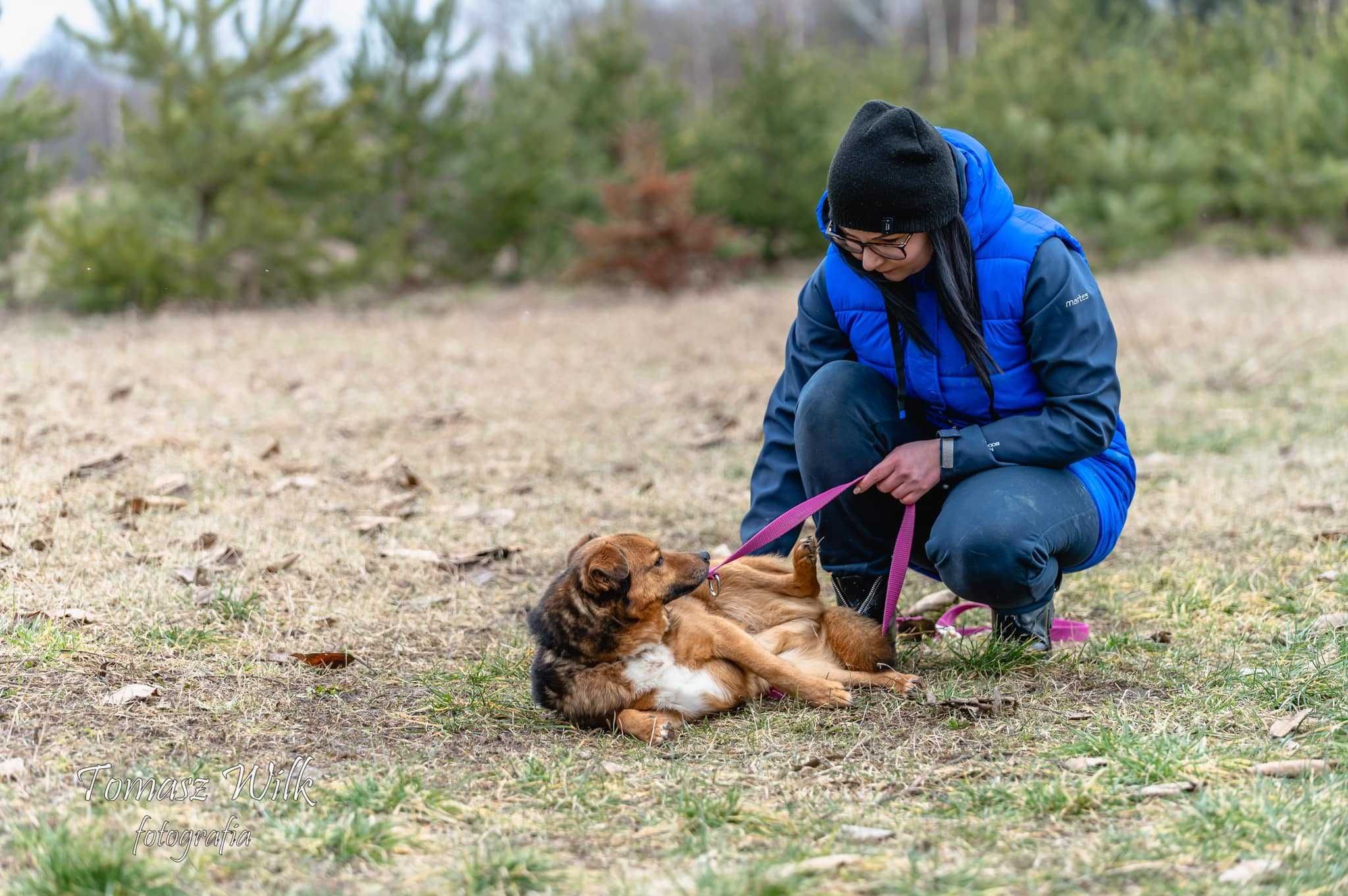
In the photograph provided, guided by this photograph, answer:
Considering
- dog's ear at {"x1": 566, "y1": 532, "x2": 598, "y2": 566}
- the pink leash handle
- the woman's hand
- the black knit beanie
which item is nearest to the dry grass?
the pink leash handle

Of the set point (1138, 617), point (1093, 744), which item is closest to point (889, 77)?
point (1138, 617)

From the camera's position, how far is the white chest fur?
3643 millimetres

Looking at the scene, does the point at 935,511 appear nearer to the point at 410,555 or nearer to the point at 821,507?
the point at 821,507

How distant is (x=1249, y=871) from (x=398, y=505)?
4.45 m

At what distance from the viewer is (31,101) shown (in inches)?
515

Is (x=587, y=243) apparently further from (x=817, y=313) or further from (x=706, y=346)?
(x=817, y=313)

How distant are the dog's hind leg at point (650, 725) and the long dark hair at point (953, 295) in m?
1.43

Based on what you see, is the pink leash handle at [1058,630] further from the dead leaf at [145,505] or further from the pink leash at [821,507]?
the dead leaf at [145,505]

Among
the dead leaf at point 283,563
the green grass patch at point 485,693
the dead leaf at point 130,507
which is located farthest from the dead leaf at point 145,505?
the green grass patch at point 485,693

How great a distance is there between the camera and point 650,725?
3533 millimetres

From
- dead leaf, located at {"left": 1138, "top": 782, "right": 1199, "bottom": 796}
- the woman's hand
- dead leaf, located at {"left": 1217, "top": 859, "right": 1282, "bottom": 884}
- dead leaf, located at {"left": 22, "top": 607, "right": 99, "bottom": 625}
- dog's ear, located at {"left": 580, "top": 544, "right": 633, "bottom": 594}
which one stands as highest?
the woman's hand

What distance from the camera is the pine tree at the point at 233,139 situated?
14.2 meters

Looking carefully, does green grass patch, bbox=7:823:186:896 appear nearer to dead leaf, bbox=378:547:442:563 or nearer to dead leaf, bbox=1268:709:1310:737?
dead leaf, bbox=378:547:442:563

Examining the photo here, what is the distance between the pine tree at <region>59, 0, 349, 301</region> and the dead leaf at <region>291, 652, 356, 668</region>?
37.6 feet
